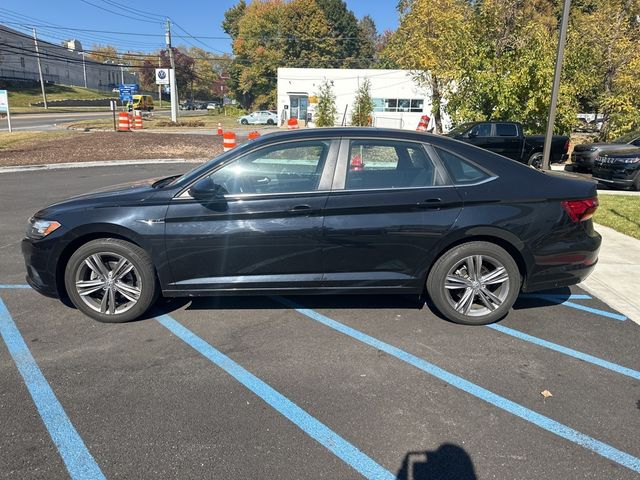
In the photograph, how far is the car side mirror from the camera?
12.7 feet

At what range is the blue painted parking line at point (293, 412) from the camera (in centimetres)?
253

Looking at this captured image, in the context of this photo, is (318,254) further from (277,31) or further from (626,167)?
(277,31)

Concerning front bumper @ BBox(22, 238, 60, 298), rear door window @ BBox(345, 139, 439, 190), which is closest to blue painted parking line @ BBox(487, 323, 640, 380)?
rear door window @ BBox(345, 139, 439, 190)

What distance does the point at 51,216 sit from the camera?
404cm

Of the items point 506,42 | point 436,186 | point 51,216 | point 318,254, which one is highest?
point 506,42

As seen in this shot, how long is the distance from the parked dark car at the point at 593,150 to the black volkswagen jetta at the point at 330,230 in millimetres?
9665

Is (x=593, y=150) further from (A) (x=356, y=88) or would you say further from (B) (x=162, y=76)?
(B) (x=162, y=76)

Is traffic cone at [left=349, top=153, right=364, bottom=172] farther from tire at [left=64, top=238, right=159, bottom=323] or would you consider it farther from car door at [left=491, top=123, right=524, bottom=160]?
car door at [left=491, top=123, right=524, bottom=160]

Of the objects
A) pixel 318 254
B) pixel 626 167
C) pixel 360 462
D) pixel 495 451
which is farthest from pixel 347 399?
pixel 626 167

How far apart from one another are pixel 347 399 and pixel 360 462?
58cm

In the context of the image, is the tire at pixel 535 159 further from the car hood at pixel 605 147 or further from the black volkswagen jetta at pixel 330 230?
the black volkswagen jetta at pixel 330 230

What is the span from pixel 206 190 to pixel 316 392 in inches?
70.8

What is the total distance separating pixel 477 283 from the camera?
4.13 metres

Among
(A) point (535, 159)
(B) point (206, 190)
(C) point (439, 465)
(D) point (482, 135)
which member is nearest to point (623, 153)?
(A) point (535, 159)
